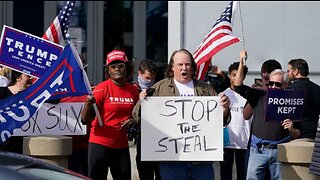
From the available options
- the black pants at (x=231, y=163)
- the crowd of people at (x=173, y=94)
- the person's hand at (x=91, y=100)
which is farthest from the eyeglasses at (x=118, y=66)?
the black pants at (x=231, y=163)

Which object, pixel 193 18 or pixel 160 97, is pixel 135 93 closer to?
pixel 160 97

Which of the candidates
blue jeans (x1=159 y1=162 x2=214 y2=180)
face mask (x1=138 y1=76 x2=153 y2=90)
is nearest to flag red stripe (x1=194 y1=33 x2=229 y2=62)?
face mask (x1=138 y1=76 x2=153 y2=90)

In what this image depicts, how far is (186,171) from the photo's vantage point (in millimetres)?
6832

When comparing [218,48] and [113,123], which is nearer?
[113,123]

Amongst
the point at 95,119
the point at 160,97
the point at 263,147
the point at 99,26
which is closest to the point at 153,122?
the point at 160,97

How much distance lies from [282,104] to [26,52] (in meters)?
2.60

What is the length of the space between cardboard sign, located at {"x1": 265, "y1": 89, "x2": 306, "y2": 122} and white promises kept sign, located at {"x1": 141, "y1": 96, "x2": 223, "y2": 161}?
0.78 meters

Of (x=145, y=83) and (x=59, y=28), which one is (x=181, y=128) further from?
(x=59, y=28)

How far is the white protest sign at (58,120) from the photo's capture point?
8.16m

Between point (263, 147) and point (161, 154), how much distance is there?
1.29m

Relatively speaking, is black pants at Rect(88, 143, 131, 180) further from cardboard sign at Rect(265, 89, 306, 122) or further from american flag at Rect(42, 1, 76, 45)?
american flag at Rect(42, 1, 76, 45)

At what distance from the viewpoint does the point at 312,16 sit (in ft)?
36.6

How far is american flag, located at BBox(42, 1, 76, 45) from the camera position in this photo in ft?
29.8

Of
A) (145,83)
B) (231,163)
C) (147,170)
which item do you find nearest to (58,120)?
(147,170)
